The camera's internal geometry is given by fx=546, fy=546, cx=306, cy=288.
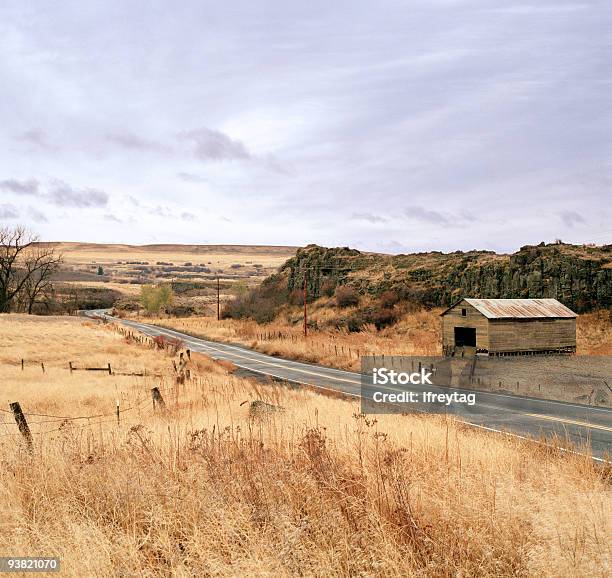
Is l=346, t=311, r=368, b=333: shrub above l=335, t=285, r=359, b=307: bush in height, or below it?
below

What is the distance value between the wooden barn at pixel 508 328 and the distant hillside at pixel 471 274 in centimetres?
1383

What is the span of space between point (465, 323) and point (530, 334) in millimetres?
3556

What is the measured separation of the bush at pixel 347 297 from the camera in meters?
65.1

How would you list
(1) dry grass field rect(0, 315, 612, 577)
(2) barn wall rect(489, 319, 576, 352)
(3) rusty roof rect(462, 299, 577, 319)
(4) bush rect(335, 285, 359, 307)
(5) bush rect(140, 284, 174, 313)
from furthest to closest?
(5) bush rect(140, 284, 174, 313) → (4) bush rect(335, 285, 359, 307) → (3) rusty roof rect(462, 299, 577, 319) → (2) barn wall rect(489, 319, 576, 352) → (1) dry grass field rect(0, 315, 612, 577)

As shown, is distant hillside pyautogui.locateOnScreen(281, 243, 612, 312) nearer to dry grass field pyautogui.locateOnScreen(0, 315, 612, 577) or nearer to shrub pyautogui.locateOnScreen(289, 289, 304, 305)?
shrub pyautogui.locateOnScreen(289, 289, 304, 305)

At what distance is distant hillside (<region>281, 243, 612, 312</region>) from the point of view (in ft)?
149

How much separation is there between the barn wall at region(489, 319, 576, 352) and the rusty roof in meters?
0.28

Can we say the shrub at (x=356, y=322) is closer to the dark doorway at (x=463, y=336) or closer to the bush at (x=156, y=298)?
the dark doorway at (x=463, y=336)

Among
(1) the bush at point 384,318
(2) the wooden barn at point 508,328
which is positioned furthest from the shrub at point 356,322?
(2) the wooden barn at point 508,328

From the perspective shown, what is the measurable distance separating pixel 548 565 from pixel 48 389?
2012cm

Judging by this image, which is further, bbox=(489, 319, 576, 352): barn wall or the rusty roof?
the rusty roof

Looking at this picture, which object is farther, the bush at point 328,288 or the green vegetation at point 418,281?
the bush at point 328,288
